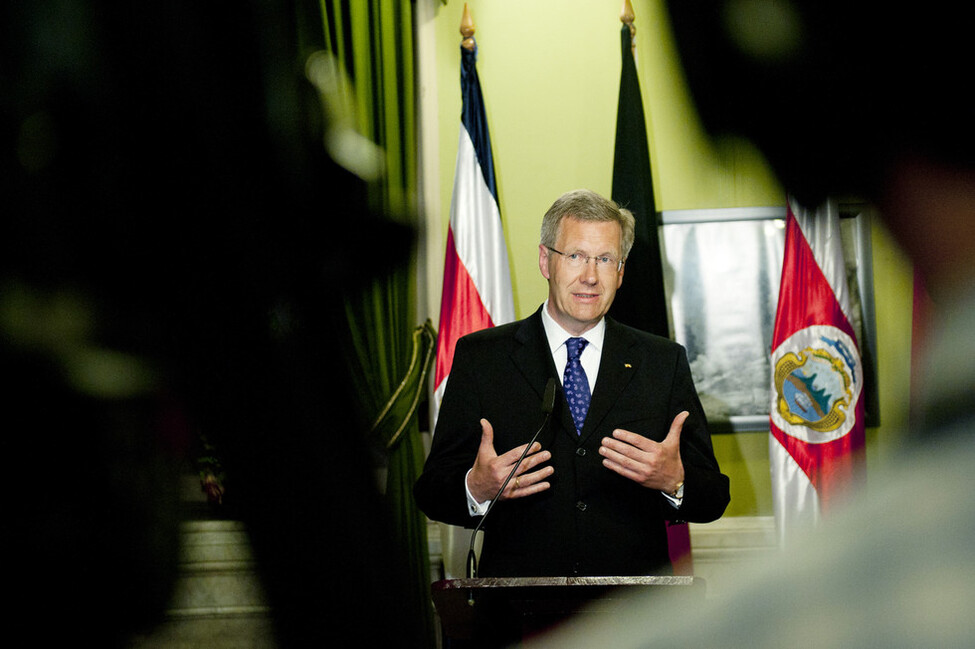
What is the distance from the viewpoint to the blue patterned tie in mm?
2578

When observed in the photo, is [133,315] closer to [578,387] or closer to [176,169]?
[176,169]

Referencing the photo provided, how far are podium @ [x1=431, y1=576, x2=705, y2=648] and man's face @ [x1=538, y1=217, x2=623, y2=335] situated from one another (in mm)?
1114

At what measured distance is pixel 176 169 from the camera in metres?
0.23

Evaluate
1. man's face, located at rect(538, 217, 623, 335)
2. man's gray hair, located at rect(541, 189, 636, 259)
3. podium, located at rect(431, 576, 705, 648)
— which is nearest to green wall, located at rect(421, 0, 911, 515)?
man's gray hair, located at rect(541, 189, 636, 259)

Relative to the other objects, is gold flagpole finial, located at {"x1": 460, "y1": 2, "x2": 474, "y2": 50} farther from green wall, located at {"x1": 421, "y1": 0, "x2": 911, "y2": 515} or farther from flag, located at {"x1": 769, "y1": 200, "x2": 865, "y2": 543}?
flag, located at {"x1": 769, "y1": 200, "x2": 865, "y2": 543}

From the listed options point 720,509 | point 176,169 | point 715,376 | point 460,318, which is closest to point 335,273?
point 176,169

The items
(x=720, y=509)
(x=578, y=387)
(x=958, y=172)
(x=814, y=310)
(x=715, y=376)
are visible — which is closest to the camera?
(x=958, y=172)

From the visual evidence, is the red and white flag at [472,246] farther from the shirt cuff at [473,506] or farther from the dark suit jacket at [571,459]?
the shirt cuff at [473,506]

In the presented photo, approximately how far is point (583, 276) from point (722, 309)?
1587 millimetres

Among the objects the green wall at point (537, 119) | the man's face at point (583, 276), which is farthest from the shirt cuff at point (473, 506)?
the green wall at point (537, 119)

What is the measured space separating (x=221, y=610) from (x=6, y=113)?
5.2 inches

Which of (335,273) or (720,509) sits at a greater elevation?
(335,273)

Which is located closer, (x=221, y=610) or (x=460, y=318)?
(x=221, y=610)

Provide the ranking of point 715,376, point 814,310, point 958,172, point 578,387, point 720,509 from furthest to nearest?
point 715,376
point 814,310
point 578,387
point 720,509
point 958,172
